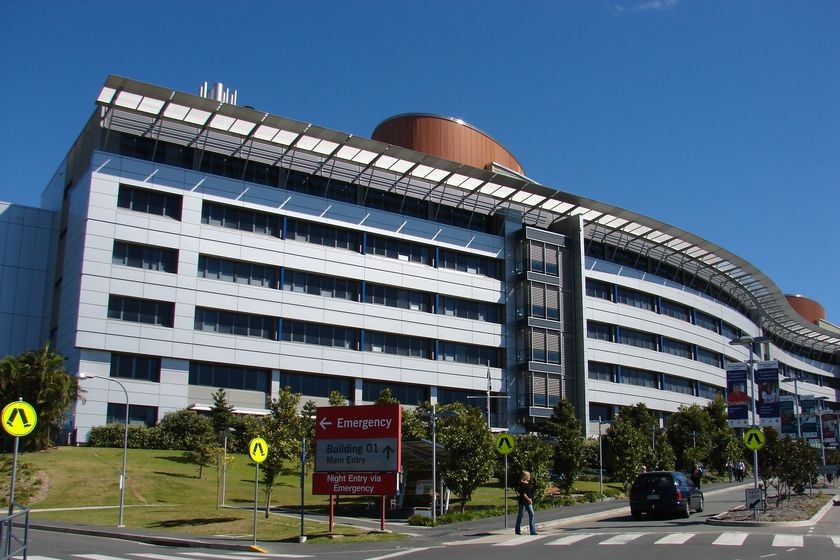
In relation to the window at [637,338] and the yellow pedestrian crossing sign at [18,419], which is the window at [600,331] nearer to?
the window at [637,338]

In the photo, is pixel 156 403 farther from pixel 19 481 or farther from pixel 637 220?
pixel 637 220

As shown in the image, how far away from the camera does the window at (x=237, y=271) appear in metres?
54.1

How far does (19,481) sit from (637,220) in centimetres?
5346

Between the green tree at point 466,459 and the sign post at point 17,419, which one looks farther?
the green tree at point 466,459

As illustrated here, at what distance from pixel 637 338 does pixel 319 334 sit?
33.4 m

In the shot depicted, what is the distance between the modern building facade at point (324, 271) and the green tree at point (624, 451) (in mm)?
17449

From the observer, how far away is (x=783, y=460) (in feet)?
112

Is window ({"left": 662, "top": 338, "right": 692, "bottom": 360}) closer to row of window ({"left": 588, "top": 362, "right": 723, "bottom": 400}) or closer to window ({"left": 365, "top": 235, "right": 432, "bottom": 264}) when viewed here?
row of window ({"left": 588, "top": 362, "right": 723, "bottom": 400})

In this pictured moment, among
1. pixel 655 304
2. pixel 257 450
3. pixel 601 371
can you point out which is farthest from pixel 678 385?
pixel 257 450

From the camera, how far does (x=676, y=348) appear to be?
81500 mm

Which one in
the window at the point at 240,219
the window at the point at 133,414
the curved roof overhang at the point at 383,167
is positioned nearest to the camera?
the window at the point at 133,414

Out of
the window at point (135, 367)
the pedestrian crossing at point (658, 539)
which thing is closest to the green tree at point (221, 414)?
the window at point (135, 367)

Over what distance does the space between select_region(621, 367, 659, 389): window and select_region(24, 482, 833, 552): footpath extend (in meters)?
40.3

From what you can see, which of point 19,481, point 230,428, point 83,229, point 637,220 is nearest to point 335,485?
point 19,481
